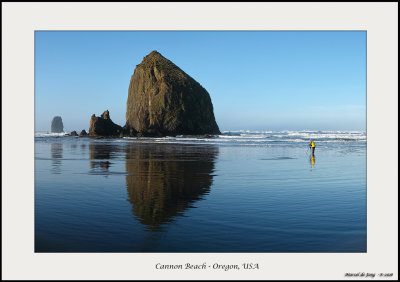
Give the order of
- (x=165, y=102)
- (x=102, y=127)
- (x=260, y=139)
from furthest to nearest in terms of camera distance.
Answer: (x=165, y=102) → (x=102, y=127) → (x=260, y=139)

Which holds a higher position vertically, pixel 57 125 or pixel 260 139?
pixel 57 125

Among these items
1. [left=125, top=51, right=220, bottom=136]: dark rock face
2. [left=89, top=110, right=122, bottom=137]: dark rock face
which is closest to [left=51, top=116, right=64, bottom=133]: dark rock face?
[left=125, top=51, right=220, bottom=136]: dark rock face

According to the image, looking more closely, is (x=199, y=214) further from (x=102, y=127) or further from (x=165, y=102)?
(x=165, y=102)

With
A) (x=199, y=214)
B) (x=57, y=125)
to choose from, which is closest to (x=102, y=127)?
(x=199, y=214)

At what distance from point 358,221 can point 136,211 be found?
15.1 ft

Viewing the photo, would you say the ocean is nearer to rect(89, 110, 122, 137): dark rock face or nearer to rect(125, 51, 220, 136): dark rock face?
rect(89, 110, 122, 137): dark rock face

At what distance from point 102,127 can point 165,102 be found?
20020 mm

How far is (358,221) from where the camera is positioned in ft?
20.3

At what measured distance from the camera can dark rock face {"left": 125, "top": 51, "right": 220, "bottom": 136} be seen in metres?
86.5

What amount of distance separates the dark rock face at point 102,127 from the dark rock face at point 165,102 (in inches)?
249

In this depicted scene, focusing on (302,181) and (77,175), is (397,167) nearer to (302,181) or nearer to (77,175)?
(302,181)

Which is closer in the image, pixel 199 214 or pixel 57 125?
pixel 199 214

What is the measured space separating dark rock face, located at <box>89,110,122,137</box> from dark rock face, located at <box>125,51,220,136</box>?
20.8 ft

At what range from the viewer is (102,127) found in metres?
76.3
